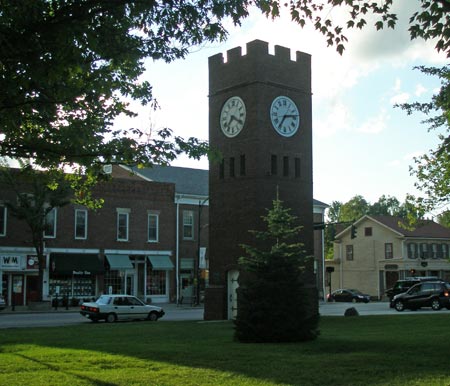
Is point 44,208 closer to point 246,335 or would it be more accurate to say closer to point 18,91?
point 246,335

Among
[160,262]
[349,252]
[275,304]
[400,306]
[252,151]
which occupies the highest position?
[252,151]

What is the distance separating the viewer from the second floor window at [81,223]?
155ft

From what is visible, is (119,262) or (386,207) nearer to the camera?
(119,262)

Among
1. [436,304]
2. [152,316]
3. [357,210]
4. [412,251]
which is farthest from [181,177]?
[357,210]

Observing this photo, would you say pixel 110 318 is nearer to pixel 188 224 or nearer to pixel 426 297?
pixel 426 297

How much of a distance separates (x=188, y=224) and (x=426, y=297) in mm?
22373

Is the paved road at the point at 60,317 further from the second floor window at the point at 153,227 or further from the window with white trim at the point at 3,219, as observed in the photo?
the second floor window at the point at 153,227

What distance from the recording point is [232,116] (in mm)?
28281

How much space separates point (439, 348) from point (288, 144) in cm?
1509

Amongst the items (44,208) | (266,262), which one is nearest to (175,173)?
(44,208)

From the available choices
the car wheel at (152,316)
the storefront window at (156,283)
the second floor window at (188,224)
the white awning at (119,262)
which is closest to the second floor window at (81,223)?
the white awning at (119,262)

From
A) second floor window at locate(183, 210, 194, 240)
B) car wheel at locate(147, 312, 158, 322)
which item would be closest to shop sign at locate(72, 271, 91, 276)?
second floor window at locate(183, 210, 194, 240)

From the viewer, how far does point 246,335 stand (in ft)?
55.9

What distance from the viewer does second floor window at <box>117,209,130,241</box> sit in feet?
162
